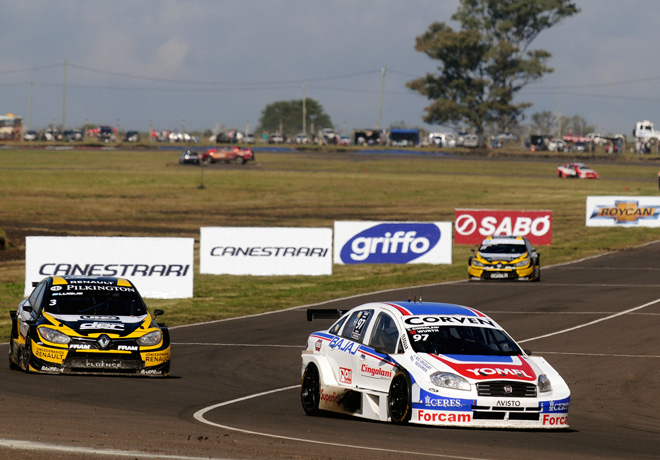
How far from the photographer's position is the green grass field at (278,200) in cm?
3678

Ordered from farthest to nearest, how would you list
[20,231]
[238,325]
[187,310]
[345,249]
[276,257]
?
[20,231] < [345,249] < [276,257] < [187,310] < [238,325]

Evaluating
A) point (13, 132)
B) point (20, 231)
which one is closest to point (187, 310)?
point (20, 231)

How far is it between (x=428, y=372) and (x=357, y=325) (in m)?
1.79

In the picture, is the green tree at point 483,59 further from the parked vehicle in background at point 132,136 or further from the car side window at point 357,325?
the car side window at point 357,325

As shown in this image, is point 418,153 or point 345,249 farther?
point 418,153

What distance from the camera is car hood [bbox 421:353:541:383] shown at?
12.2m

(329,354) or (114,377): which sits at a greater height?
(329,354)

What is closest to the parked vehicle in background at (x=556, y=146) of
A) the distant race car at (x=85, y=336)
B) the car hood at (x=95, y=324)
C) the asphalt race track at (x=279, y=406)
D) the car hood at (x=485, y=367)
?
the asphalt race track at (x=279, y=406)

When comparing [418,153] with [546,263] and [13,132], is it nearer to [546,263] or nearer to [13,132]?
[13,132]

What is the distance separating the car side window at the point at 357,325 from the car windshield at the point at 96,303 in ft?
17.1

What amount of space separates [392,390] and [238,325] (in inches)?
572

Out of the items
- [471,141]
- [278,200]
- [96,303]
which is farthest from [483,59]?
[96,303]

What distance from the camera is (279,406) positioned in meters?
15.0

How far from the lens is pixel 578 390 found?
689 inches
